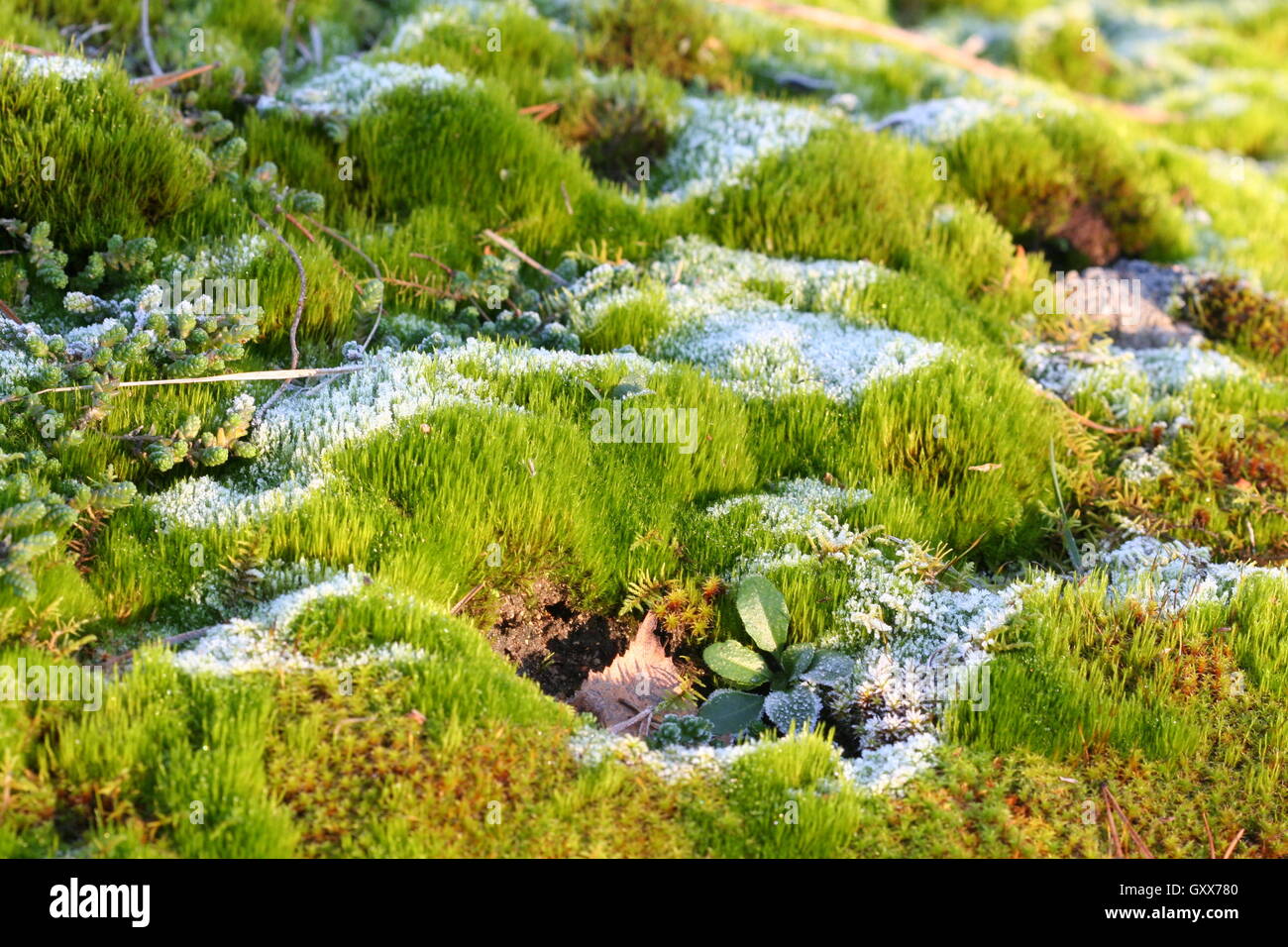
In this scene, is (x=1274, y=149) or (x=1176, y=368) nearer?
(x=1176, y=368)

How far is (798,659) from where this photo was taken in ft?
15.0

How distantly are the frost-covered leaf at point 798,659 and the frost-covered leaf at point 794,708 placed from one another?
0.10 m

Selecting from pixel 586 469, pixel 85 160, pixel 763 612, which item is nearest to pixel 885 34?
pixel 586 469

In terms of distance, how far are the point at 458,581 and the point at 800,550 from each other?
1527 mm

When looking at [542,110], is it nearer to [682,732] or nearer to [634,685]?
[634,685]

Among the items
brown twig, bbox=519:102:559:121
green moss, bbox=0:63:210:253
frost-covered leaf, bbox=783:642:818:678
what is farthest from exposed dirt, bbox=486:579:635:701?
brown twig, bbox=519:102:559:121

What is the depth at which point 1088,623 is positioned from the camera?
4.58 meters

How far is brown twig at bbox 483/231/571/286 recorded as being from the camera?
635cm

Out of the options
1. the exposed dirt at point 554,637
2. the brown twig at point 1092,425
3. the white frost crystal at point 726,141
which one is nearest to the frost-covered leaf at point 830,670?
the exposed dirt at point 554,637

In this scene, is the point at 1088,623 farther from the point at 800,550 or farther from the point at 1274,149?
the point at 1274,149

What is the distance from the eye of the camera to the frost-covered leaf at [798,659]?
455 cm

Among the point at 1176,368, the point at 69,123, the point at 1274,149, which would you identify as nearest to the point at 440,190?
the point at 69,123

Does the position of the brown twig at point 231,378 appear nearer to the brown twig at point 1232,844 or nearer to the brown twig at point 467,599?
the brown twig at point 467,599

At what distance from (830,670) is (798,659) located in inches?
5.6
